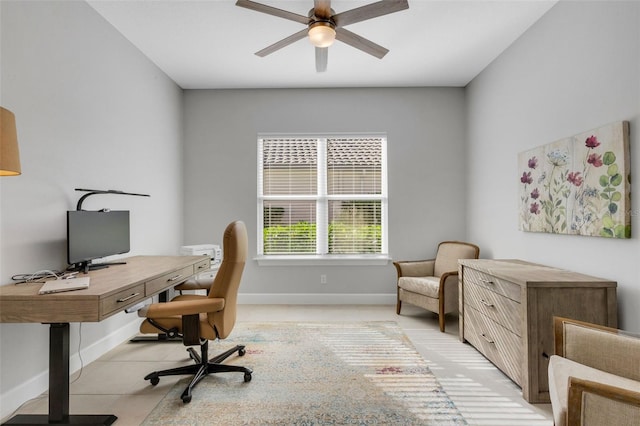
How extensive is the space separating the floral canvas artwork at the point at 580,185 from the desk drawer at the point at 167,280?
9.50 ft

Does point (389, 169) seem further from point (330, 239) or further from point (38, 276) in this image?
point (38, 276)

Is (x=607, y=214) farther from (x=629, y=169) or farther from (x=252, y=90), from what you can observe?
(x=252, y=90)

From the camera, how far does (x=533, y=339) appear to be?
2.04 meters

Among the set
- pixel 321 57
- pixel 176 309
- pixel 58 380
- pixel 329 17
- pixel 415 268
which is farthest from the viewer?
pixel 415 268

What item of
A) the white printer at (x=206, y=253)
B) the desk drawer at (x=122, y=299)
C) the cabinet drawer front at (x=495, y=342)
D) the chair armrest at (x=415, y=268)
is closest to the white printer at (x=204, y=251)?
the white printer at (x=206, y=253)

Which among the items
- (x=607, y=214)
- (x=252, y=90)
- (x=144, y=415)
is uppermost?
(x=252, y=90)

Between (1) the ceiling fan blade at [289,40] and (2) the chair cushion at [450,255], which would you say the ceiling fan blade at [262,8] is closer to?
(1) the ceiling fan blade at [289,40]

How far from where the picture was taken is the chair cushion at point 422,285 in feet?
11.2

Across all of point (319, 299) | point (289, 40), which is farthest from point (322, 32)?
point (319, 299)

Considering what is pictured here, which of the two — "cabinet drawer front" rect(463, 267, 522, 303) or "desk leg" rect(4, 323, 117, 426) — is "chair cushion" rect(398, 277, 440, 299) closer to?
"cabinet drawer front" rect(463, 267, 522, 303)

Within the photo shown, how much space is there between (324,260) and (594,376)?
10.2 ft

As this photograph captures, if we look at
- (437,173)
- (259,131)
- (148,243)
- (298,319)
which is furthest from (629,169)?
(148,243)

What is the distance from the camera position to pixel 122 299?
1.81m

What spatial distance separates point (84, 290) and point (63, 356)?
14.1 inches
